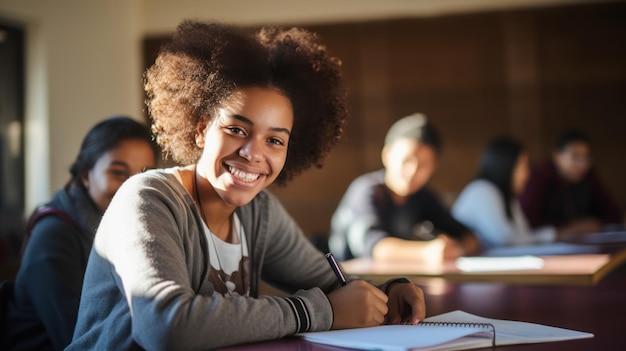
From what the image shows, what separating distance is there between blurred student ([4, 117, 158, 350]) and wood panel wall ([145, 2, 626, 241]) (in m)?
4.16

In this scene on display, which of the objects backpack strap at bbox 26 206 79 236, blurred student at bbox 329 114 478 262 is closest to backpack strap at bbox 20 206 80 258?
backpack strap at bbox 26 206 79 236

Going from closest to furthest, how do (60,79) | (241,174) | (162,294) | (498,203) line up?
(162,294) < (241,174) < (498,203) < (60,79)

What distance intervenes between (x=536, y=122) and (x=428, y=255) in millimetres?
3842

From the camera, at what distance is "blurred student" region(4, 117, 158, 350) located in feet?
6.27

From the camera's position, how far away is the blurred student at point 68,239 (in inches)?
75.3

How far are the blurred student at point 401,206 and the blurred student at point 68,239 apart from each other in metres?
1.36

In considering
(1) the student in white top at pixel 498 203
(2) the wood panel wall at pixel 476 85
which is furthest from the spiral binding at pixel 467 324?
(2) the wood panel wall at pixel 476 85

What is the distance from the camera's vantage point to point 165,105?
179cm

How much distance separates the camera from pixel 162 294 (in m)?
1.29

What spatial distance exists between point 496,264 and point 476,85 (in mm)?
4113

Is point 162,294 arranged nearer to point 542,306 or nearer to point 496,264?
point 542,306

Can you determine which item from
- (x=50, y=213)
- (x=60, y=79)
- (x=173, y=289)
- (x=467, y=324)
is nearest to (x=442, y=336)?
(x=467, y=324)

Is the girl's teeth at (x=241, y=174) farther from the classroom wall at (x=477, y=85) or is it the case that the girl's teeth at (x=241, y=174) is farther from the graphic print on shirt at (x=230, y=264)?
the classroom wall at (x=477, y=85)

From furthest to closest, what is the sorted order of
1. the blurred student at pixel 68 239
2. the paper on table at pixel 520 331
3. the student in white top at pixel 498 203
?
1. the student in white top at pixel 498 203
2. the blurred student at pixel 68 239
3. the paper on table at pixel 520 331
